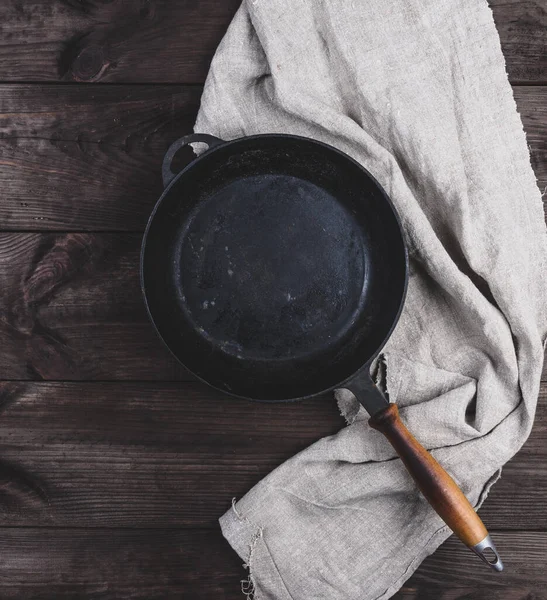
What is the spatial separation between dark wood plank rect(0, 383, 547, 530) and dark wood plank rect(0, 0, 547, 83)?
390mm

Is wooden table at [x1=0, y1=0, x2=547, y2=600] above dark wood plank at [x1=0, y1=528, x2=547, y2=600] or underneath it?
above

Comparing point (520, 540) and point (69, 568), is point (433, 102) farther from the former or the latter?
point (69, 568)

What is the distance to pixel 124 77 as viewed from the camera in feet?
2.38

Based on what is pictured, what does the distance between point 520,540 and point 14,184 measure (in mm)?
765

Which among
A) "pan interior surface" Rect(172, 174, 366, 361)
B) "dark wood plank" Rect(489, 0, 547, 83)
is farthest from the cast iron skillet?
"dark wood plank" Rect(489, 0, 547, 83)

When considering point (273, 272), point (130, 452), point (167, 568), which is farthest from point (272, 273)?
point (167, 568)

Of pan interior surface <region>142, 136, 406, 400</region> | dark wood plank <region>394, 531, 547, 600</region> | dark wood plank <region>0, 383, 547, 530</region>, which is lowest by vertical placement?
dark wood plank <region>394, 531, 547, 600</region>

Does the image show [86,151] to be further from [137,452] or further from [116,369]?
[137,452]

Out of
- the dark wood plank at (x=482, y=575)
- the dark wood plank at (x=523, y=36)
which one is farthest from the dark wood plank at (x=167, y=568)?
the dark wood plank at (x=523, y=36)

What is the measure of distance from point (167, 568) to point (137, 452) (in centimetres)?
15

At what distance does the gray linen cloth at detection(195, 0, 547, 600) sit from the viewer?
2.14 ft

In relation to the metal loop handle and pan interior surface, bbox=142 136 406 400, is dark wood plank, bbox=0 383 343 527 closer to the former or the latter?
pan interior surface, bbox=142 136 406 400

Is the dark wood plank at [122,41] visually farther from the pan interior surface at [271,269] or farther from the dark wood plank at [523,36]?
the pan interior surface at [271,269]

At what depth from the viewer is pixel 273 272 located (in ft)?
2.33
